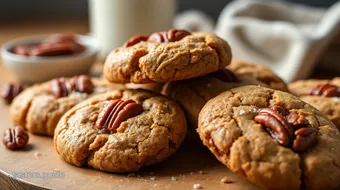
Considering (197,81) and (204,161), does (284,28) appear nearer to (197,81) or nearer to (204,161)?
(197,81)

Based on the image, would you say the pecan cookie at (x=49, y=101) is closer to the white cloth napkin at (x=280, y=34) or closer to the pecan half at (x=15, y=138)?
the pecan half at (x=15, y=138)

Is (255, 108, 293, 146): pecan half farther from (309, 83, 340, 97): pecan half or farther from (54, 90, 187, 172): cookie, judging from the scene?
(309, 83, 340, 97): pecan half

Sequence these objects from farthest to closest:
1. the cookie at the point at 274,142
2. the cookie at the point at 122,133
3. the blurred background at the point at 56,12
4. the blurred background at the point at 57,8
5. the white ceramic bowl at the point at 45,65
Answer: the blurred background at the point at 57,8 < the blurred background at the point at 56,12 < the white ceramic bowl at the point at 45,65 < the cookie at the point at 122,133 < the cookie at the point at 274,142

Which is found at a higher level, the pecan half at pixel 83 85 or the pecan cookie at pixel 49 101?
the pecan half at pixel 83 85

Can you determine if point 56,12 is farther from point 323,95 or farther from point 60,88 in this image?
point 323,95

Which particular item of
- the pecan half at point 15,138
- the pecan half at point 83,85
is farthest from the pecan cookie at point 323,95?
the pecan half at point 15,138

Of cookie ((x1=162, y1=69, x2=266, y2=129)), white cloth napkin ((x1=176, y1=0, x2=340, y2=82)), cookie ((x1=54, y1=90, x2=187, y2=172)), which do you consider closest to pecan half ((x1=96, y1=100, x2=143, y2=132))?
cookie ((x1=54, y1=90, x2=187, y2=172))

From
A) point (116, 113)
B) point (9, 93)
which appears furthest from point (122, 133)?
point (9, 93)
